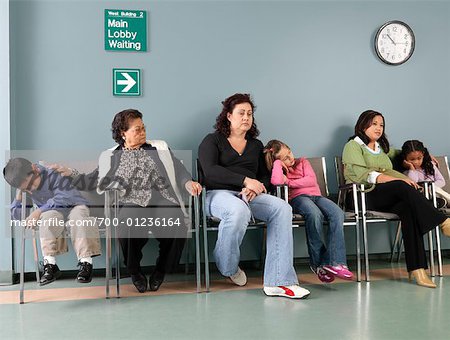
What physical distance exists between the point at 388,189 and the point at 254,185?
3.05 ft

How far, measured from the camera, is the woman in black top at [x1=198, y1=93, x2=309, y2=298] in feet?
11.1

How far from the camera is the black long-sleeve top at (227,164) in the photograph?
3732mm

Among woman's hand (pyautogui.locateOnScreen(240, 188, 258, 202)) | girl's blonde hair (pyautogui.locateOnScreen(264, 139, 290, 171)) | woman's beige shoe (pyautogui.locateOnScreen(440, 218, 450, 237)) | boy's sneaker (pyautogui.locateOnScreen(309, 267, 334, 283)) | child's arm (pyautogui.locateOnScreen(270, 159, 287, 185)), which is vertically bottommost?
boy's sneaker (pyautogui.locateOnScreen(309, 267, 334, 283))

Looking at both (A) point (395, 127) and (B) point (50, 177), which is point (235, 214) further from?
(A) point (395, 127)

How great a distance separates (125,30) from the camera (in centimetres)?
430

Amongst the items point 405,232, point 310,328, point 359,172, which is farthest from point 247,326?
point 359,172

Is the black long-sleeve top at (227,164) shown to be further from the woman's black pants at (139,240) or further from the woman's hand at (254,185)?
the woman's black pants at (139,240)

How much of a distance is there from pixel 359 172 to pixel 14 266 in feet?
8.12

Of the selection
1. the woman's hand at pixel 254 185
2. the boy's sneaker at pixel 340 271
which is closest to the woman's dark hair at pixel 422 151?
the boy's sneaker at pixel 340 271

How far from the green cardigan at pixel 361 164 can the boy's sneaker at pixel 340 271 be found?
2.47 feet

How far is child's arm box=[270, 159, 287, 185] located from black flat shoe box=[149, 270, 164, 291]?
3.09 feet

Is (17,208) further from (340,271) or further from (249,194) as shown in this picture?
(340,271)

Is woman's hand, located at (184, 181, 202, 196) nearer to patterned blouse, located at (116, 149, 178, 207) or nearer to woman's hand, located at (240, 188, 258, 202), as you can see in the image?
patterned blouse, located at (116, 149, 178, 207)

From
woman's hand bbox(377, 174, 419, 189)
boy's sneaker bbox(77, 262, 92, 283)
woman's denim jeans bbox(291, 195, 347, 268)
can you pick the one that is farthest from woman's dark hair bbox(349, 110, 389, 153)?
boy's sneaker bbox(77, 262, 92, 283)
